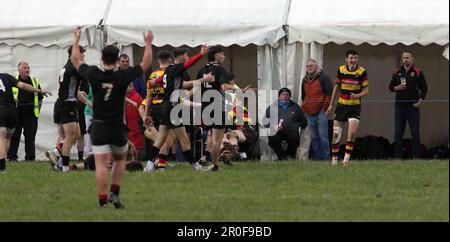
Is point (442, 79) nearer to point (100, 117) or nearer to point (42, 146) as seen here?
point (42, 146)

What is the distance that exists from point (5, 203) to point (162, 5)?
7.67 metres

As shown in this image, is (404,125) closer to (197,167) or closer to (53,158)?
(197,167)

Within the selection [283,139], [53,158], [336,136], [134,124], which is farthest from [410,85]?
[53,158]

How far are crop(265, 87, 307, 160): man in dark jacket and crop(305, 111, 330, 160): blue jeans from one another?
0.22 metres

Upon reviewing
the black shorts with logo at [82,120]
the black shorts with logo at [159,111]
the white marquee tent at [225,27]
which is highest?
the white marquee tent at [225,27]

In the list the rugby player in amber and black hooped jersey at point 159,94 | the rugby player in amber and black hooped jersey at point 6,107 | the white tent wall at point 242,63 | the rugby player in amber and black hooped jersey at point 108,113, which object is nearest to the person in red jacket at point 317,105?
the white tent wall at point 242,63

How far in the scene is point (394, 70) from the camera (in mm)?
19938

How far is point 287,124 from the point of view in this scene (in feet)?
62.6

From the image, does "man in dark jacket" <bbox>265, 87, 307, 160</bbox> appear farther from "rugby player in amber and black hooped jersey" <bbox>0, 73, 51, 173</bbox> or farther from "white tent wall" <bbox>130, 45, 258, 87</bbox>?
"rugby player in amber and black hooped jersey" <bbox>0, 73, 51, 173</bbox>

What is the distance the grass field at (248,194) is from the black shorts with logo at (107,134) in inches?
28.0

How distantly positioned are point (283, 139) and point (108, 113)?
7.58m

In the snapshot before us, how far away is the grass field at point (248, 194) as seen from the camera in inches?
454

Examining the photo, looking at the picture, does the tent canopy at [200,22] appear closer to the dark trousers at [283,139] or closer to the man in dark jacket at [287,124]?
the man in dark jacket at [287,124]
